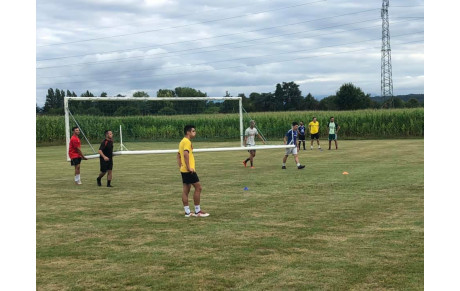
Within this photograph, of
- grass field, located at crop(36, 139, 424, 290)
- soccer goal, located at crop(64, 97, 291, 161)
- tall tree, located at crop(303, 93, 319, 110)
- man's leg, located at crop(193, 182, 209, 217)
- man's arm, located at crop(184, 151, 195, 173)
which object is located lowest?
grass field, located at crop(36, 139, 424, 290)

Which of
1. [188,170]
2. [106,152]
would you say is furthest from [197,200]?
[106,152]

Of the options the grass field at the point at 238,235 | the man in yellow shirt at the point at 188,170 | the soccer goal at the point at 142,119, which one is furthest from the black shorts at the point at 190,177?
the soccer goal at the point at 142,119

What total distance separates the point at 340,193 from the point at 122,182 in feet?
25.8

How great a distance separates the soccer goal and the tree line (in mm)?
40

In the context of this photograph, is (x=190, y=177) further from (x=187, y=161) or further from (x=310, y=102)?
(x=310, y=102)

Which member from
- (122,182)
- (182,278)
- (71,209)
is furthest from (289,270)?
(122,182)

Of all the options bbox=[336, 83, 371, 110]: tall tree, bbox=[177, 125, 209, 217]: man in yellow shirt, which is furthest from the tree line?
bbox=[177, 125, 209, 217]: man in yellow shirt

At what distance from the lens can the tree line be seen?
24156mm

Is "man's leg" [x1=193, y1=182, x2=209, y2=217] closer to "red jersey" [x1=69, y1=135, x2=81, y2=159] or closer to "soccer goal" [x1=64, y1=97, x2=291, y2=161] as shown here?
"red jersey" [x1=69, y1=135, x2=81, y2=159]

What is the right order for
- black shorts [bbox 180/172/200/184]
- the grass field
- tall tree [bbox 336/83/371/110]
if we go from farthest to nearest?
tall tree [bbox 336/83/371/110]
black shorts [bbox 180/172/200/184]
the grass field

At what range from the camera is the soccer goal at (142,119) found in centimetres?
2295
